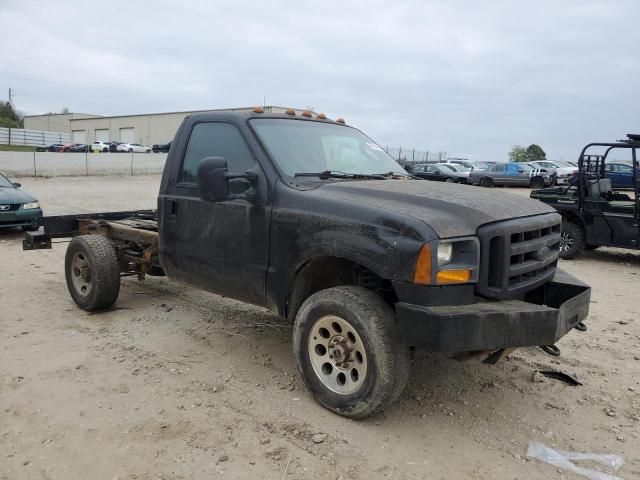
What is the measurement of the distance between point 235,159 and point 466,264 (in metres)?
2.05

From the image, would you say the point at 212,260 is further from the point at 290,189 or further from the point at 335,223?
the point at 335,223

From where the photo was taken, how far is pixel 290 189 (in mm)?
3812

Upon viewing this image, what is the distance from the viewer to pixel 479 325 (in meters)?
3.06

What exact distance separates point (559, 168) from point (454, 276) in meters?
28.5

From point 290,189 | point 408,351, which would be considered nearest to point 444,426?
point 408,351

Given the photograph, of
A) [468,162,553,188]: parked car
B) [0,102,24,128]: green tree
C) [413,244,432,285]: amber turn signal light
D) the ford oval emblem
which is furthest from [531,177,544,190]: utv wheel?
[0,102,24,128]: green tree

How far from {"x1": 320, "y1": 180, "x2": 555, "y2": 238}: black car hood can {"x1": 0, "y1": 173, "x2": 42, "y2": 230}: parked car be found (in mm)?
8552

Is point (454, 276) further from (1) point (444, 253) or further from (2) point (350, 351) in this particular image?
(2) point (350, 351)

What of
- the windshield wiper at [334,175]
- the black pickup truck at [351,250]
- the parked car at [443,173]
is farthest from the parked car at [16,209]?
the parked car at [443,173]

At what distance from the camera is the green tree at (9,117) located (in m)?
72.9

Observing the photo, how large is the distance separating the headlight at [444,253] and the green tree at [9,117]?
82189 millimetres

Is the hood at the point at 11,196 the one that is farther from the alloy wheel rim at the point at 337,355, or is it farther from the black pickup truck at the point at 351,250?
the alloy wheel rim at the point at 337,355

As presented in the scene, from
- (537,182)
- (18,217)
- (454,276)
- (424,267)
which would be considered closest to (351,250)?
(424,267)

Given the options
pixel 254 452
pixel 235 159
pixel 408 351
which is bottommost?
pixel 254 452
